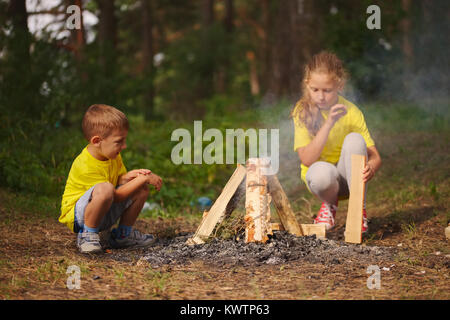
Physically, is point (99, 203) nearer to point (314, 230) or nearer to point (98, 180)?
point (98, 180)

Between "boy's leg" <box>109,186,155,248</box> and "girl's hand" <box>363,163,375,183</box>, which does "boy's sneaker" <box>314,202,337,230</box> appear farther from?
"boy's leg" <box>109,186,155,248</box>

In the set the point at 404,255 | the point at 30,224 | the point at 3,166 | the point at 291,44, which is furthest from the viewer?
the point at 291,44

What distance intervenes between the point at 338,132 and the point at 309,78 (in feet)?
1.72

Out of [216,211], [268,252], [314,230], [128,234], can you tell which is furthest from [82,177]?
[314,230]

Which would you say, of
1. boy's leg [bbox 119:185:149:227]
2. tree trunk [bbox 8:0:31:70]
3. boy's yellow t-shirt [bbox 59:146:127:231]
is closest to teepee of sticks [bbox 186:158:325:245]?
boy's leg [bbox 119:185:149:227]

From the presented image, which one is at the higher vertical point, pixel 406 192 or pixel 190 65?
pixel 190 65

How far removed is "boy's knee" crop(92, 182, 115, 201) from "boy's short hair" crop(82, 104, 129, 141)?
0.34 meters

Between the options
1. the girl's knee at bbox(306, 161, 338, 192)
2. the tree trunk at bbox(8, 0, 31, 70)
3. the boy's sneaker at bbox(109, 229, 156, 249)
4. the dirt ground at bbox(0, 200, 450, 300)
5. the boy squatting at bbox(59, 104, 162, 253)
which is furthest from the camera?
the tree trunk at bbox(8, 0, 31, 70)

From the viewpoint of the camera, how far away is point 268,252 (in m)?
3.26

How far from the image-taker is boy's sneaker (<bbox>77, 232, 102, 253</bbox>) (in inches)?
132

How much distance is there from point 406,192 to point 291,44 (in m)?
6.12

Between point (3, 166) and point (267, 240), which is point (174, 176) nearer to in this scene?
point (3, 166)
